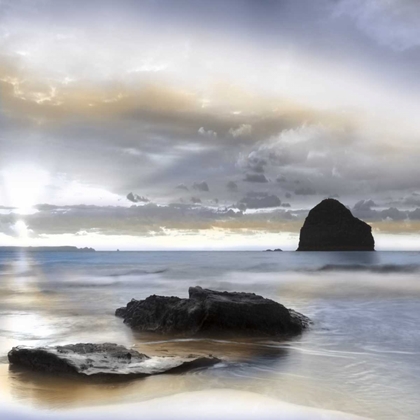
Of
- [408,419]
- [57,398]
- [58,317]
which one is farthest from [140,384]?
[58,317]

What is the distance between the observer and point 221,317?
14.3 m

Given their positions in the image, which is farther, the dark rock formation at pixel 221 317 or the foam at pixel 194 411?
the dark rock formation at pixel 221 317

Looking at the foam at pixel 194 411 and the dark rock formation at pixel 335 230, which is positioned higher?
the dark rock formation at pixel 335 230

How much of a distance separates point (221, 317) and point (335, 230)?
171m

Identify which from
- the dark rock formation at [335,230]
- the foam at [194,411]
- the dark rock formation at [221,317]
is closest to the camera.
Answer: the foam at [194,411]

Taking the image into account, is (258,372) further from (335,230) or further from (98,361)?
(335,230)

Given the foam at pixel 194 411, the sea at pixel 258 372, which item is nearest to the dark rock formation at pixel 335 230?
the sea at pixel 258 372

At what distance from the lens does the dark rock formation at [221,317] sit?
14.2 metres

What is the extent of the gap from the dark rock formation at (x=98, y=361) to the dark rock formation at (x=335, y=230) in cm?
17177

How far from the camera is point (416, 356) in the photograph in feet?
39.7

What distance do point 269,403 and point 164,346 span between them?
5274 mm

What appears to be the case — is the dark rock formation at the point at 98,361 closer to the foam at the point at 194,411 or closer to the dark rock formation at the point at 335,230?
the foam at the point at 194,411

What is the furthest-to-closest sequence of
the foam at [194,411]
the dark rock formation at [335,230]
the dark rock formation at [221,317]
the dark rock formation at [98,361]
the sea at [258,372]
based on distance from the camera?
the dark rock formation at [335,230], the dark rock formation at [221,317], the dark rock formation at [98,361], the sea at [258,372], the foam at [194,411]

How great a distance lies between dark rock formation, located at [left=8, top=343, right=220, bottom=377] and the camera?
9102 mm
